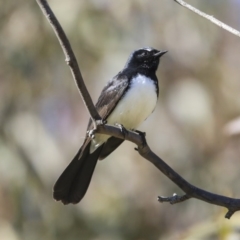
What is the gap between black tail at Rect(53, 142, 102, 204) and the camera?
331 cm

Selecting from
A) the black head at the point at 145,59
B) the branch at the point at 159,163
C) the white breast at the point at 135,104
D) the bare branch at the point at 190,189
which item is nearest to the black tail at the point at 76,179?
the white breast at the point at 135,104

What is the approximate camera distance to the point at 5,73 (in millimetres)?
5520

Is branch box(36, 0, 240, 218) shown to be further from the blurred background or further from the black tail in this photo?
the blurred background

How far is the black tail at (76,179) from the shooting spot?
3314 millimetres

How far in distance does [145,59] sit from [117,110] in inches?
17.9

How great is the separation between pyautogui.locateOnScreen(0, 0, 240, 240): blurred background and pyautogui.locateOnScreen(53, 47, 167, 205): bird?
1499mm

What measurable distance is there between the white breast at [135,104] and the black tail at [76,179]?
0.14 m

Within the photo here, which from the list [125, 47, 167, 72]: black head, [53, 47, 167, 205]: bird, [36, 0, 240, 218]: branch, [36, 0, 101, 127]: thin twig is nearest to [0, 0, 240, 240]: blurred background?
[125, 47, 167, 72]: black head

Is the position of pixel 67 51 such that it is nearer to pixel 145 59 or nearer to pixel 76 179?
pixel 76 179

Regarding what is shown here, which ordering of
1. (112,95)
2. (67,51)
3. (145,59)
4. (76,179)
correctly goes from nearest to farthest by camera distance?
(67,51) < (76,179) < (112,95) < (145,59)

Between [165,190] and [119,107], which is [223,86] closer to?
[165,190]

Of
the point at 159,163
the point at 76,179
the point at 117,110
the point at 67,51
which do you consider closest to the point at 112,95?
the point at 117,110

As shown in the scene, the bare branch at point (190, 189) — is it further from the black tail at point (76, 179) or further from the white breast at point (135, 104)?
the white breast at point (135, 104)

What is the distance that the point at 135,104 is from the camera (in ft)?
11.7
